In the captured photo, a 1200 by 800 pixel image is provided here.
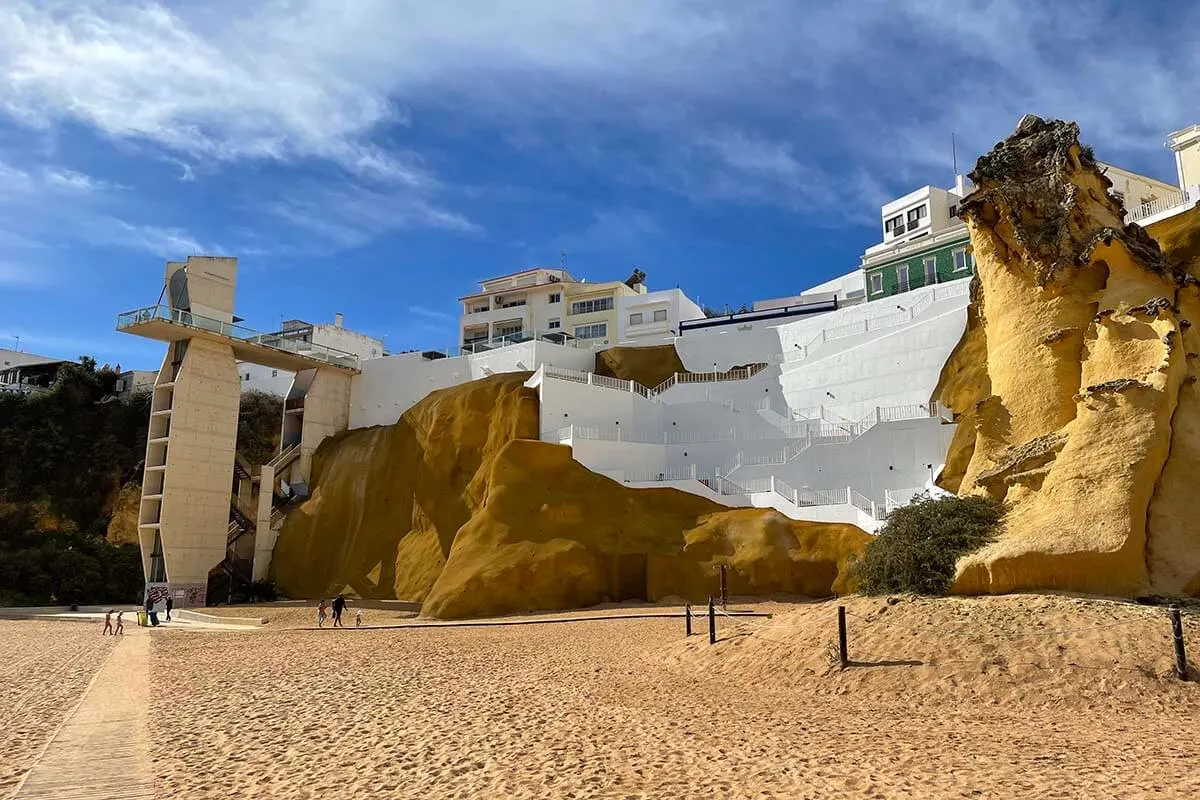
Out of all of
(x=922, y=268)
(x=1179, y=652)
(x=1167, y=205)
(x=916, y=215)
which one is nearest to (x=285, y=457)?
(x=922, y=268)

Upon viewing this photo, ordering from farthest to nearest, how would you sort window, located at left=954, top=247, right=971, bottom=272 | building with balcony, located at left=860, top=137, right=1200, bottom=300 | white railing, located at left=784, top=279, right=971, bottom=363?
window, located at left=954, top=247, right=971, bottom=272
building with balcony, located at left=860, top=137, right=1200, bottom=300
white railing, located at left=784, top=279, right=971, bottom=363

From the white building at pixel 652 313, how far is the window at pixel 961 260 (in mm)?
16721

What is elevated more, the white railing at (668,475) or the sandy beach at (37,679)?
the white railing at (668,475)

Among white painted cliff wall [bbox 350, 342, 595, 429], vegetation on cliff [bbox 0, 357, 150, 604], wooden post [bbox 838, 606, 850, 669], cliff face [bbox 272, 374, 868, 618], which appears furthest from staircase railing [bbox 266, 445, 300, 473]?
wooden post [bbox 838, 606, 850, 669]

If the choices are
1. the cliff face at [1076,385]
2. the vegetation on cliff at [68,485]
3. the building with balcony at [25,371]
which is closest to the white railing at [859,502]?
the cliff face at [1076,385]

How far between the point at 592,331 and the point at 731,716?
4928 centimetres

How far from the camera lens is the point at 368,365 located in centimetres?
4603

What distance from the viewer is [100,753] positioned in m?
9.84

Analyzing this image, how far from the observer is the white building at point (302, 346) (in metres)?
52.0

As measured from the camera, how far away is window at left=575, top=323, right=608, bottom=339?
192 ft

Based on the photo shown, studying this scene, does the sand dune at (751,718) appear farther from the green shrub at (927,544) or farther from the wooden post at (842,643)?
the green shrub at (927,544)

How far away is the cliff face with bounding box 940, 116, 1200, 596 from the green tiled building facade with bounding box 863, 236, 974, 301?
23.3 m

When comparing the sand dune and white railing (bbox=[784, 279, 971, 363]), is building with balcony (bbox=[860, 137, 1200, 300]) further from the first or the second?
the sand dune

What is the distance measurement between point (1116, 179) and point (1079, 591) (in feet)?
126
